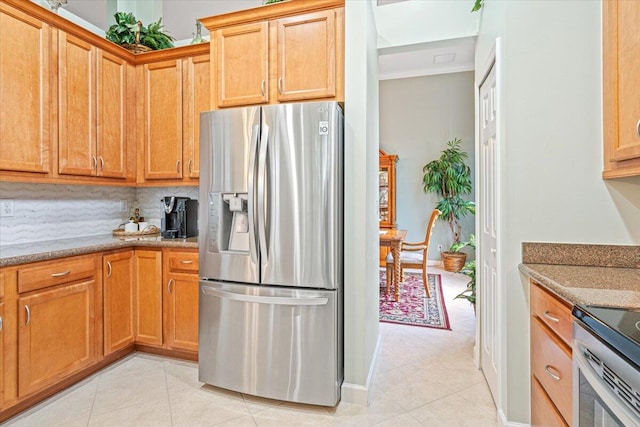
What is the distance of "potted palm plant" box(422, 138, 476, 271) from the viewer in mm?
5977

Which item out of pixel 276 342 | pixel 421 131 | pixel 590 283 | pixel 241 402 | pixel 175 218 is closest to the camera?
pixel 590 283

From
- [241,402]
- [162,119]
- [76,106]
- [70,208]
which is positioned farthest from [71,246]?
[241,402]

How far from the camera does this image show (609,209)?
1.64 meters

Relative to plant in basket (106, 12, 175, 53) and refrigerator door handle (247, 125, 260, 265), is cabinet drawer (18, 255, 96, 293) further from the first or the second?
plant in basket (106, 12, 175, 53)

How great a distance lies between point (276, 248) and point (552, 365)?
1423 mm

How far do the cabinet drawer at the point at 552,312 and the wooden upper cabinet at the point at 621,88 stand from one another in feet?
2.00

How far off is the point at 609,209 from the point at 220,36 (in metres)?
2.56

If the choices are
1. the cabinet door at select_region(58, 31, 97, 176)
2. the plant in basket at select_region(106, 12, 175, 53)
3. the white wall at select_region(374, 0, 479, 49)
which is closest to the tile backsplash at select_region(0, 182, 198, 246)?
the cabinet door at select_region(58, 31, 97, 176)

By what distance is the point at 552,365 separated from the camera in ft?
4.57

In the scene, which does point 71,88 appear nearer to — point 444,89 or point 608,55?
point 608,55

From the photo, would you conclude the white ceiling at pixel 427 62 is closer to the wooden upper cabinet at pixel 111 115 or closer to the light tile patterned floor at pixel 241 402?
the wooden upper cabinet at pixel 111 115

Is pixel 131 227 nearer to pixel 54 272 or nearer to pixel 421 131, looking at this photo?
pixel 54 272

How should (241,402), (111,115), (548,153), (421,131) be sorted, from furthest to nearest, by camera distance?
(421,131)
(111,115)
(241,402)
(548,153)

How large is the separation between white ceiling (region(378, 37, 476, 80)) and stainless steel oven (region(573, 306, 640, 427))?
4973 millimetres
